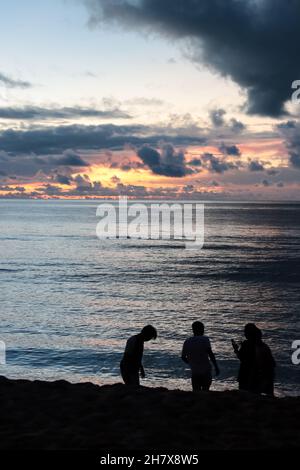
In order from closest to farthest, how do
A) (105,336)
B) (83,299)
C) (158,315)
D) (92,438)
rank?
1. (92,438)
2. (105,336)
3. (158,315)
4. (83,299)

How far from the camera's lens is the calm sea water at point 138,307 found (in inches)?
862

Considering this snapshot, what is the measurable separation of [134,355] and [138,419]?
2037mm

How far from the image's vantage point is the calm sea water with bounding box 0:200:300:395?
21906mm

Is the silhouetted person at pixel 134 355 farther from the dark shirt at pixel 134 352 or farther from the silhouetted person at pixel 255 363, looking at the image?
the silhouetted person at pixel 255 363

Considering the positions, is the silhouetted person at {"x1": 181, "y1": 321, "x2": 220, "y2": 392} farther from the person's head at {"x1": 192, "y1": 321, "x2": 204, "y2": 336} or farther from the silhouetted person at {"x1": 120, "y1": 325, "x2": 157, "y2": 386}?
the silhouetted person at {"x1": 120, "y1": 325, "x2": 157, "y2": 386}

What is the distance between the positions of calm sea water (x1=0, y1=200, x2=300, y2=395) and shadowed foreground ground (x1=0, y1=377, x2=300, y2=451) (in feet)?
29.2

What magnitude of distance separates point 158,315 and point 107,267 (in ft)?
83.8

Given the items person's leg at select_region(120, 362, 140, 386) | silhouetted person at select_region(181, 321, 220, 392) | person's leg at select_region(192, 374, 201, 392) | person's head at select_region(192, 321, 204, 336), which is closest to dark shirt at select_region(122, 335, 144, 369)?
person's leg at select_region(120, 362, 140, 386)

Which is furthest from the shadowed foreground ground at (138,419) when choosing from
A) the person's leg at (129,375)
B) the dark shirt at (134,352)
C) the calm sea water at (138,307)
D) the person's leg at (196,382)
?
the calm sea water at (138,307)

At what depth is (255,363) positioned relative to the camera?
1130 centimetres

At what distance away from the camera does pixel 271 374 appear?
11.2m
